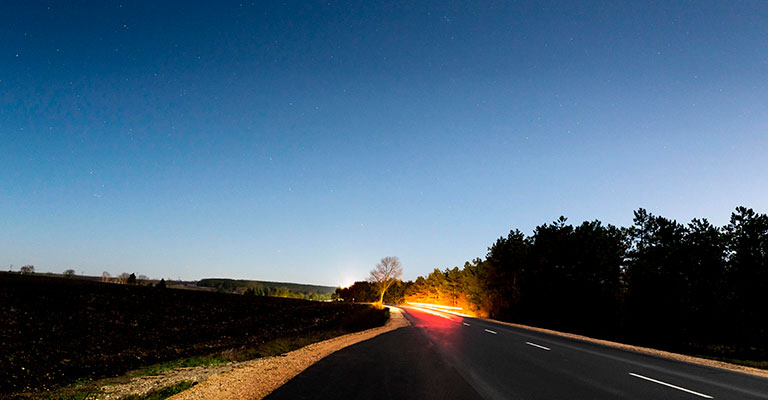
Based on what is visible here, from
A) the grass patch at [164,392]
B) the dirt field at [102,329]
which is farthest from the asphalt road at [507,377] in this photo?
the dirt field at [102,329]

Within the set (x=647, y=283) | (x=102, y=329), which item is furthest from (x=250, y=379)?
(x=647, y=283)

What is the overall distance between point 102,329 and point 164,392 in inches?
823

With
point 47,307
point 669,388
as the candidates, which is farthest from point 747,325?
point 47,307

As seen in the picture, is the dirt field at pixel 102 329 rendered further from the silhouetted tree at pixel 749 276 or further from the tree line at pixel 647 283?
the silhouetted tree at pixel 749 276

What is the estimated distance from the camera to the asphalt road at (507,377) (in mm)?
8438

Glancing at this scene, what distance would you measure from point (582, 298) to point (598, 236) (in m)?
8.30

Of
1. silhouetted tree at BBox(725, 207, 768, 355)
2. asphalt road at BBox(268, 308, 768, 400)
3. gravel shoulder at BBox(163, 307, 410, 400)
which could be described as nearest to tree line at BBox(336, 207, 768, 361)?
silhouetted tree at BBox(725, 207, 768, 355)

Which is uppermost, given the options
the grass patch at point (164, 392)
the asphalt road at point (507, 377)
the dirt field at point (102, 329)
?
the asphalt road at point (507, 377)

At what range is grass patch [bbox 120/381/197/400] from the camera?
8.78 m

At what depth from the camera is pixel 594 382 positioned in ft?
31.9

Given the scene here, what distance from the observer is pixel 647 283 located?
40.6 m

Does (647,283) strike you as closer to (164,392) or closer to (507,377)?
(507,377)

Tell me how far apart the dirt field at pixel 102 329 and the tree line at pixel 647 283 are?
25.4m

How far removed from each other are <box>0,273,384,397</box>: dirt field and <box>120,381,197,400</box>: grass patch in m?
5.85
